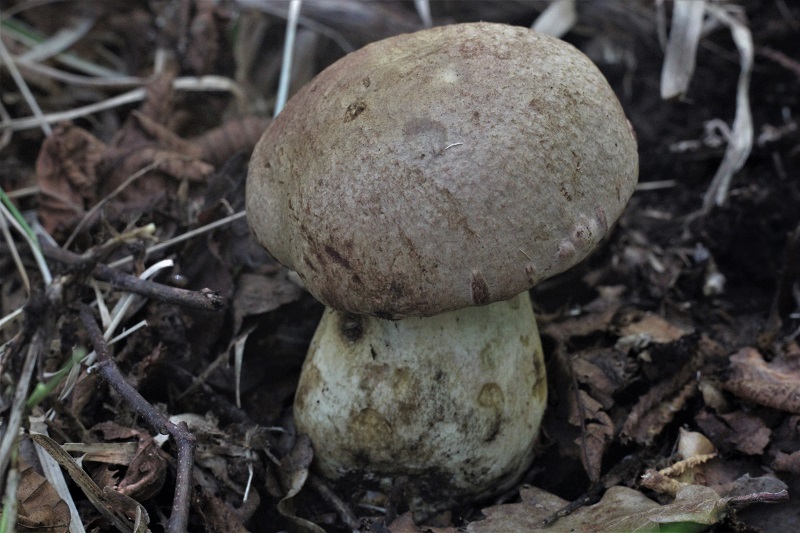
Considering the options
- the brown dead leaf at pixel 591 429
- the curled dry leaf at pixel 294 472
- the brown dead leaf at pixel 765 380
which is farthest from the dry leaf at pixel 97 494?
the brown dead leaf at pixel 765 380

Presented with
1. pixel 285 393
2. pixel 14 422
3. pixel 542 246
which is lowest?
pixel 285 393

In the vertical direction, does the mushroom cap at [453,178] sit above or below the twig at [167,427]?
above

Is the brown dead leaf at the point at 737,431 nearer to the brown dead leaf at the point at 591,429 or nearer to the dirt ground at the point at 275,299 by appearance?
the dirt ground at the point at 275,299

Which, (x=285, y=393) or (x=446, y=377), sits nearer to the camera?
(x=446, y=377)

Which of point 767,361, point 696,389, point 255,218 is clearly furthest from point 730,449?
point 255,218

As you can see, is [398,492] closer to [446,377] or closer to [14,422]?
[446,377]

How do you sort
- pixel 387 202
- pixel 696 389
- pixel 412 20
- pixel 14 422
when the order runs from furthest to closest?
pixel 412 20 < pixel 696 389 < pixel 387 202 < pixel 14 422
